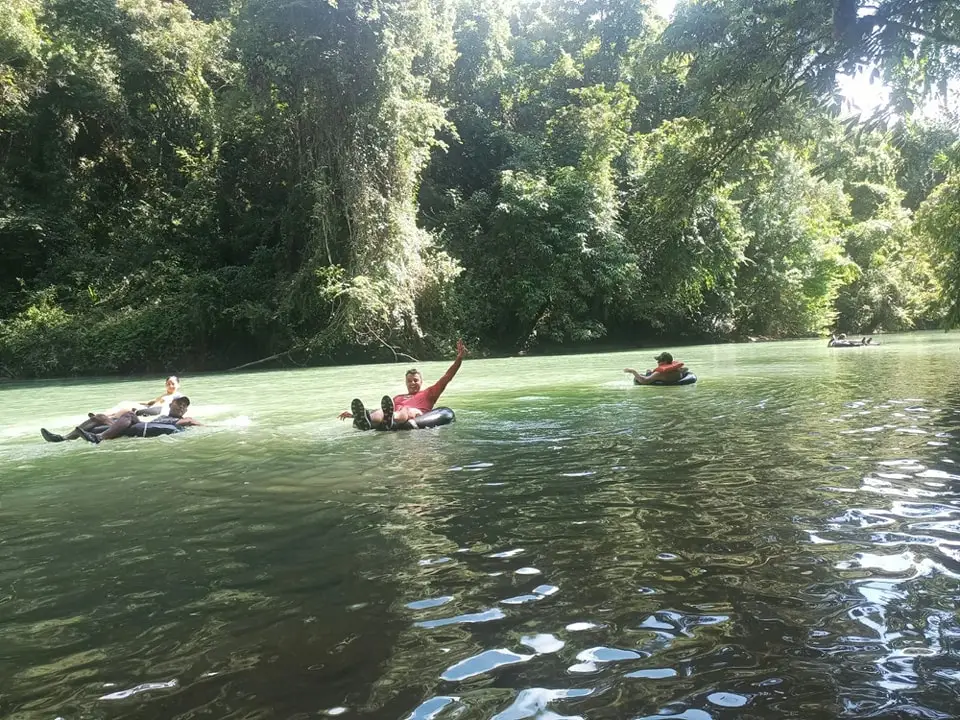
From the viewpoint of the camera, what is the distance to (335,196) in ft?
88.3

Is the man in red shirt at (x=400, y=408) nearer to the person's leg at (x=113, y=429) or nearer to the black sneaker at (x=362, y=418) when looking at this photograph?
the black sneaker at (x=362, y=418)

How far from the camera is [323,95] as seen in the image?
26219 millimetres

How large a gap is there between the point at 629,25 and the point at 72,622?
40.7 metres

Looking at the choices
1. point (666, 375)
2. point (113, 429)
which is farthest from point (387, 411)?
point (666, 375)

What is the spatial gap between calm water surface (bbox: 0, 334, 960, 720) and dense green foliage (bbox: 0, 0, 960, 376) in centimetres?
1305

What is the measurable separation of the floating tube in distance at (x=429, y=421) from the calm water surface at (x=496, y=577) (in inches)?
41.9

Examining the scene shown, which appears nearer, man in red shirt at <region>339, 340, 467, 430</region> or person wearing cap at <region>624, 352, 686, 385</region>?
man in red shirt at <region>339, 340, 467, 430</region>

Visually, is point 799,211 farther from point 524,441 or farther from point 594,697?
point 594,697

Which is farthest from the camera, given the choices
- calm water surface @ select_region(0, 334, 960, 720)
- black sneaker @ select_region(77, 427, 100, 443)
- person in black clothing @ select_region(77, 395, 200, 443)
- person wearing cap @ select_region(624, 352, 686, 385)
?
person wearing cap @ select_region(624, 352, 686, 385)

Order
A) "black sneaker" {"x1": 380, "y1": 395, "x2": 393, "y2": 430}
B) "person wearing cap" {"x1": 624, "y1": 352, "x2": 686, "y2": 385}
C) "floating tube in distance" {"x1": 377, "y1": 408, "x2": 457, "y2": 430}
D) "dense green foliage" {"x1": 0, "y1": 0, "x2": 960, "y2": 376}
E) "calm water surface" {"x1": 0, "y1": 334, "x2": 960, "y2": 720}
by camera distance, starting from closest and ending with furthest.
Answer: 1. "calm water surface" {"x1": 0, "y1": 334, "x2": 960, "y2": 720}
2. "black sneaker" {"x1": 380, "y1": 395, "x2": 393, "y2": 430}
3. "floating tube in distance" {"x1": 377, "y1": 408, "x2": 457, "y2": 430}
4. "person wearing cap" {"x1": 624, "y1": 352, "x2": 686, "y2": 385}
5. "dense green foliage" {"x1": 0, "y1": 0, "x2": 960, "y2": 376}

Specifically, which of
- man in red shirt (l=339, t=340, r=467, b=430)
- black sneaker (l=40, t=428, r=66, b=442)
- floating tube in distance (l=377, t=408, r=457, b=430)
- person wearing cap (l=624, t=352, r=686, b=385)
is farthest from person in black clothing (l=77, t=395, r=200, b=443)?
person wearing cap (l=624, t=352, r=686, b=385)

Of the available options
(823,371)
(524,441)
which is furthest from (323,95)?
(524,441)

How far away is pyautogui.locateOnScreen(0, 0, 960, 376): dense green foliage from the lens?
25.5 m

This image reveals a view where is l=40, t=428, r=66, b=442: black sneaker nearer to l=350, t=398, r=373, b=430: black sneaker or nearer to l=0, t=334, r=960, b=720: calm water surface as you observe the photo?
l=0, t=334, r=960, b=720: calm water surface
